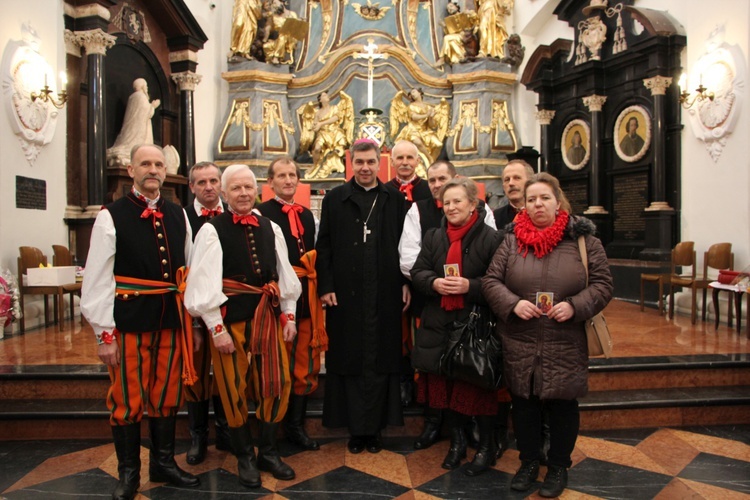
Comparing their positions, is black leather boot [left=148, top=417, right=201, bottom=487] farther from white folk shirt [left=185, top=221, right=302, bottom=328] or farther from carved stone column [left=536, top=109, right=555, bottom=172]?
carved stone column [left=536, top=109, right=555, bottom=172]

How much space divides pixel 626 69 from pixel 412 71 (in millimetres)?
4536

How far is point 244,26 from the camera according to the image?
11555 millimetres

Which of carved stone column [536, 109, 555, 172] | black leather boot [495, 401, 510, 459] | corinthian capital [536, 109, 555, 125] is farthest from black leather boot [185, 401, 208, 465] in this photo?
corinthian capital [536, 109, 555, 125]

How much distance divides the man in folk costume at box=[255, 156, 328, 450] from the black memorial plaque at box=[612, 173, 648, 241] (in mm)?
6707

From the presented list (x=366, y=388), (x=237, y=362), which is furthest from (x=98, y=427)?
(x=366, y=388)

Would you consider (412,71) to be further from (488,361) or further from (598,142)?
(488,361)

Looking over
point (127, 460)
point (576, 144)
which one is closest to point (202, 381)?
point (127, 460)

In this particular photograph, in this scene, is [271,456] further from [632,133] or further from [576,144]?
[576,144]

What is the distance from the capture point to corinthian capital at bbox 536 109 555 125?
10.9 meters

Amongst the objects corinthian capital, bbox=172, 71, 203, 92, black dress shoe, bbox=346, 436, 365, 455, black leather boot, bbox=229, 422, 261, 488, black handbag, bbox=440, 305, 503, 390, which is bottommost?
black dress shoe, bbox=346, 436, 365, 455

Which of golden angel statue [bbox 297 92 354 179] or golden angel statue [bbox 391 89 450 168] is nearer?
golden angel statue [bbox 297 92 354 179]

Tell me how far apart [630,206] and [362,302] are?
6908 millimetres

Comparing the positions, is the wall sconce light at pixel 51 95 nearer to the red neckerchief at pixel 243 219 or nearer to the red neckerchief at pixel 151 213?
the red neckerchief at pixel 151 213

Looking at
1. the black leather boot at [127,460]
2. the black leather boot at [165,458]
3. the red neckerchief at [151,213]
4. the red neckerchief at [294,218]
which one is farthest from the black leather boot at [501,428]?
the red neckerchief at [151,213]
